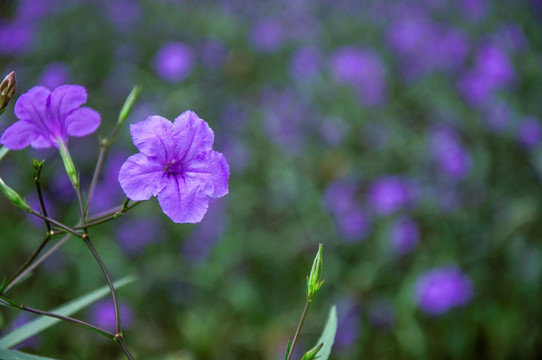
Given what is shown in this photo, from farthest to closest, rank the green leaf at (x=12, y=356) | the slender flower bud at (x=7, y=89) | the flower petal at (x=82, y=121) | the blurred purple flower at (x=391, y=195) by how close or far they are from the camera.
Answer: the blurred purple flower at (x=391, y=195) < the flower petal at (x=82, y=121) < the slender flower bud at (x=7, y=89) < the green leaf at (x=12, y=356)

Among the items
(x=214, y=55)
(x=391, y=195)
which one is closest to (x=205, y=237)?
(x=391, y=195)

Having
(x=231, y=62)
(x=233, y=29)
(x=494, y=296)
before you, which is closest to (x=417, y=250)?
(x=494, y=296)

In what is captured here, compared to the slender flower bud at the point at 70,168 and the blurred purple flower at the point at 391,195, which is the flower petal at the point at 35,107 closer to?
the slender flower bud at the point at 70,168

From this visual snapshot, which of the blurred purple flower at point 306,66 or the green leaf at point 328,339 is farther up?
the blurred purple flower at point 306,66

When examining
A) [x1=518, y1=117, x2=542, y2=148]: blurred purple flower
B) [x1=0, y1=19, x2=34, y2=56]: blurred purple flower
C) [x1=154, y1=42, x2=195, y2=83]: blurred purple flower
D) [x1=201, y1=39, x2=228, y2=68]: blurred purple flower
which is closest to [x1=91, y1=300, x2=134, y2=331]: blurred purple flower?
[x1=154, y1=42, x2=195, y2=83]: blurred purple flower

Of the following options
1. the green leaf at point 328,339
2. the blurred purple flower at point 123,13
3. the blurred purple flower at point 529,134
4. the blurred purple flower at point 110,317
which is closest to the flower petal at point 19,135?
the green leaf at point 328,339

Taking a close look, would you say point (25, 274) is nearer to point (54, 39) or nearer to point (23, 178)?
point (23, 178)

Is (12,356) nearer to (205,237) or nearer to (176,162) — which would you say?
(176,162)

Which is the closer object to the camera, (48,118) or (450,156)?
(48,118)
